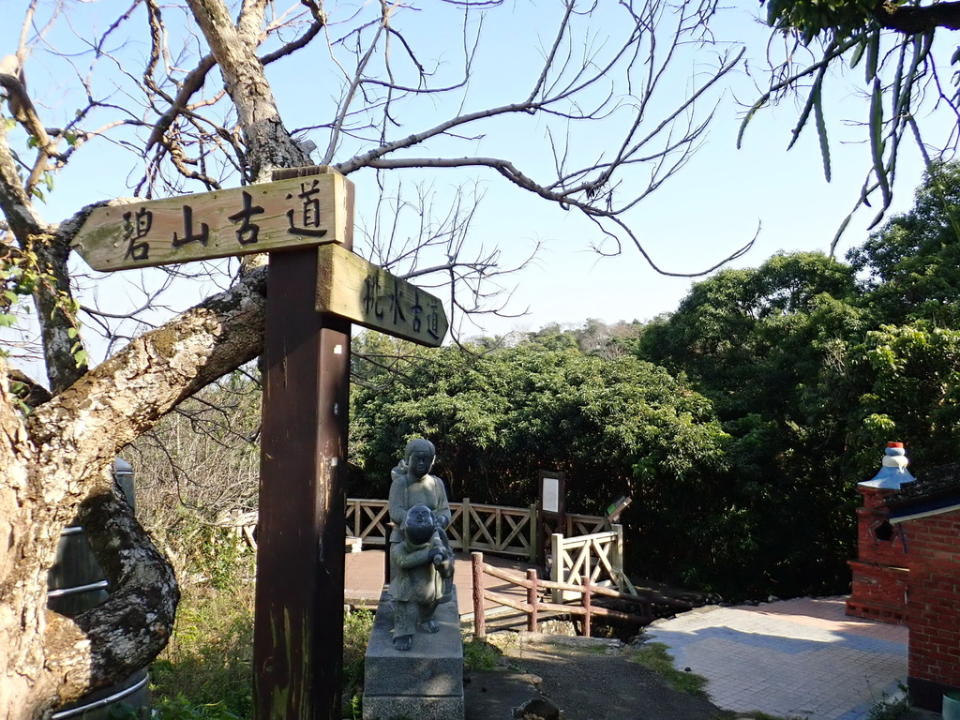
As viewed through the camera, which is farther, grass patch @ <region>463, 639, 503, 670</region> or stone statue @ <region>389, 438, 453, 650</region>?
grass patch @ <region>463, 639, 503, 670</region>

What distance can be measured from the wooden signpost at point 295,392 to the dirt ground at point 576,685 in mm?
2974

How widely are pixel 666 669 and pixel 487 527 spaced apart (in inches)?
292

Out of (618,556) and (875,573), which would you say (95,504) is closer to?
(875,573)

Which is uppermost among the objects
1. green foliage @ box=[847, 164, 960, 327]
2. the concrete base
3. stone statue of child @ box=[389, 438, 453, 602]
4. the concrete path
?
green foliage @ box=[847, 164, 960, 327]

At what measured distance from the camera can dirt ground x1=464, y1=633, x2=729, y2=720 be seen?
5891 millimetres

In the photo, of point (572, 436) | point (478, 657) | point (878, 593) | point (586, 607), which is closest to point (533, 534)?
point (572, 436)

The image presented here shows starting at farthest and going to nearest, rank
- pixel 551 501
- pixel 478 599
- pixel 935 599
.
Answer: pixel 551 501 → pixel 478 599 → pixel 935 599

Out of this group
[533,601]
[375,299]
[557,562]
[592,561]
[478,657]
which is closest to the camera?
[375,299]

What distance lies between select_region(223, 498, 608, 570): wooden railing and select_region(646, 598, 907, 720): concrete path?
336 centimetres

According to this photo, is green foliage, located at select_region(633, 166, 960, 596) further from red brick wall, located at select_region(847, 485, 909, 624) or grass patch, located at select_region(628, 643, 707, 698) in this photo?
grass patch, located at select_region(628, 643, 707, 698)

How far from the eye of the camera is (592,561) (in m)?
13.5

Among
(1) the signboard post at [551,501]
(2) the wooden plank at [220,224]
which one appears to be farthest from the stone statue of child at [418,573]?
(1) the signboard post at [551,501]

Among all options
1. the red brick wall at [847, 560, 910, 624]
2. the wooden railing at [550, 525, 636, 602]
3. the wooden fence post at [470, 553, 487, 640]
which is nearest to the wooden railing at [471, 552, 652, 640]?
the wooden fence post at [470, 553, 487, 640]

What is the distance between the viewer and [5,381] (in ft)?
7.18
